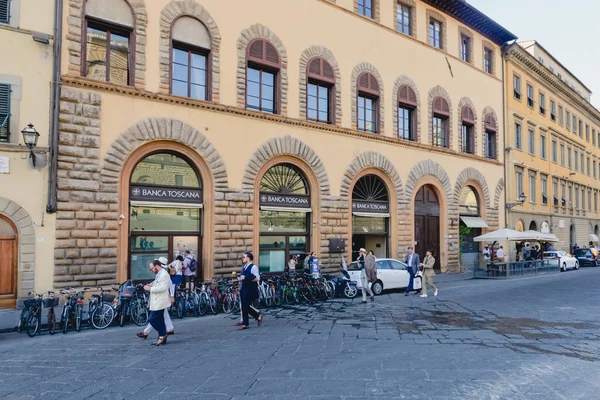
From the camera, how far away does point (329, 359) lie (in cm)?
770

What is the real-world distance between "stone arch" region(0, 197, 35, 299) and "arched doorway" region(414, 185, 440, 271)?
56.6 ft

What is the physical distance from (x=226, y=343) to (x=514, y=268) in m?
21.6

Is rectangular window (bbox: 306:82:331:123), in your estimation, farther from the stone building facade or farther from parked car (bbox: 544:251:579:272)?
parked car (bbox: 544:251:579:272)

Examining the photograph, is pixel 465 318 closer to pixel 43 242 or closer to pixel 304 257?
pixel 304 257

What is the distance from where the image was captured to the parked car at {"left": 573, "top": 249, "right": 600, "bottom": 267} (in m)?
35.9

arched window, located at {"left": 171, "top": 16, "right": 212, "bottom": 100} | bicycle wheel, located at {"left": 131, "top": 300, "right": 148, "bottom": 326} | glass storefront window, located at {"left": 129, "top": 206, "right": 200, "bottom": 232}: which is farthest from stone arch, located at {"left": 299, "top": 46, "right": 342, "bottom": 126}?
bicycle wheel, located at {"left": 131, "top": 300, "right": 148, "bottom": 326}

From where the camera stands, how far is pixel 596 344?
29.3ft

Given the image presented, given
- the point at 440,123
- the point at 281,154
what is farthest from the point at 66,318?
the point at 440,123

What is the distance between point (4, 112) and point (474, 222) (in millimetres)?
23473

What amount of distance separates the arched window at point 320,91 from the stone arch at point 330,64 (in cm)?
16

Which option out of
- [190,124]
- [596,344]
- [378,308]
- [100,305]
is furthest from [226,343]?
[190,124]

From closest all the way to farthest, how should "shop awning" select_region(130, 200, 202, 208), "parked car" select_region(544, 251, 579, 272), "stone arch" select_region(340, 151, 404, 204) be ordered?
"shop awning" select_region(130, 200, 202, 208) < "stone arch" select_region(340, 151, 404, 204) < "parked car" select_region(544, 251, 579, 272)

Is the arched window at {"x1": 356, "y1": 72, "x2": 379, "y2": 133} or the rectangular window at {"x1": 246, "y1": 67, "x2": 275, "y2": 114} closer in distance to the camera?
the rectangular window at {"x1": 246, "y1": 67, "x2": 275, "y2": 114}

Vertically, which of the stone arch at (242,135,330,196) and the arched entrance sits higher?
the stone arch at (242,135,330,196)
